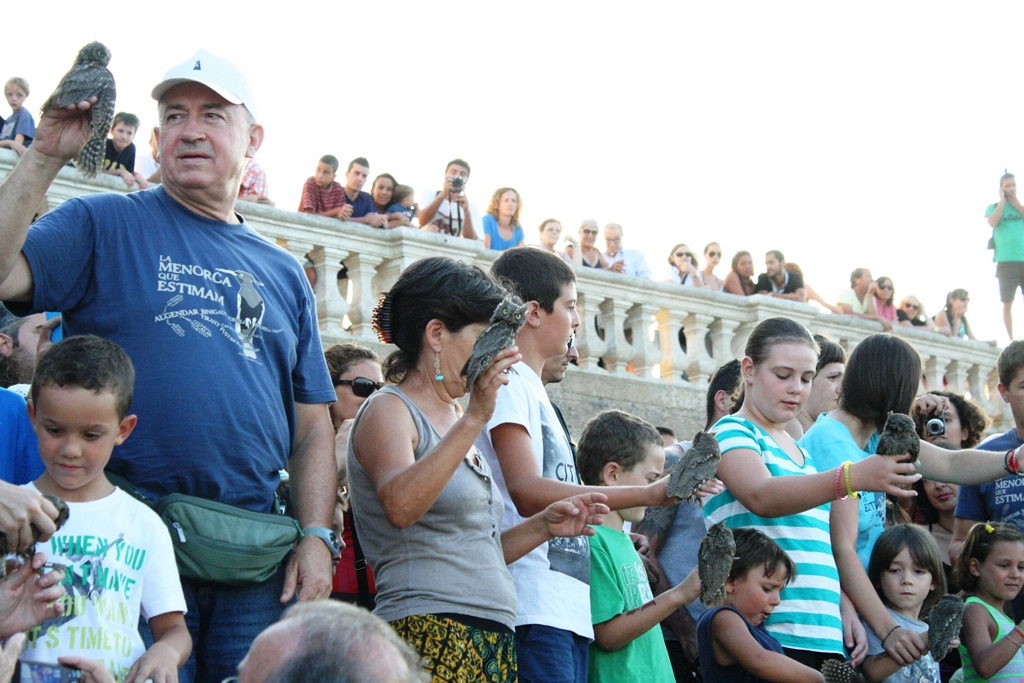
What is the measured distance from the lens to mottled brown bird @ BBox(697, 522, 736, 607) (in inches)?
160

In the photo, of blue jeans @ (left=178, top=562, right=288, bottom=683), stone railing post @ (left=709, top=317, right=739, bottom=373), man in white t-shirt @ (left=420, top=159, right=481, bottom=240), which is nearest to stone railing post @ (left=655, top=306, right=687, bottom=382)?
stone railing post @ (left=709, top=317, right=739, bottom=373)

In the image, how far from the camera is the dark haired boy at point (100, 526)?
2.92 m

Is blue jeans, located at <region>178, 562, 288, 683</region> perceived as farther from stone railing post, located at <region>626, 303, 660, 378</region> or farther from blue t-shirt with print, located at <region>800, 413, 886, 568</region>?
stone railing post, located at <region>626, 303, 660, 378</region>

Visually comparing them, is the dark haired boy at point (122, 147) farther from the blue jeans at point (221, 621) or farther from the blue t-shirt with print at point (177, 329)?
the blue jeans at point (221, 621)

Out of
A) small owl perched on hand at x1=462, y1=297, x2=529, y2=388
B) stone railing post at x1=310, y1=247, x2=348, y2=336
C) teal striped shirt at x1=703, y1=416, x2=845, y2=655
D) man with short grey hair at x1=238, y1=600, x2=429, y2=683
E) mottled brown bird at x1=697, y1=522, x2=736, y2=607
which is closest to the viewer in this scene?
man with short grey hair at x1=238, y1=600, x2=429, y2=683

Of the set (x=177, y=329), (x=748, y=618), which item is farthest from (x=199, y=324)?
(x=748, y=618)

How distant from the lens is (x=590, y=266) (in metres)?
11.1

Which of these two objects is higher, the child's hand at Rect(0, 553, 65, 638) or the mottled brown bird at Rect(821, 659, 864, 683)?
the child's hand at Rect(0, 553, 65, 638)

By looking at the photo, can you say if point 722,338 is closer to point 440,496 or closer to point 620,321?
point 620,321

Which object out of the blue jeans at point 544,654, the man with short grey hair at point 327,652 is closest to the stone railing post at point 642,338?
the blue jeans at point 544,654

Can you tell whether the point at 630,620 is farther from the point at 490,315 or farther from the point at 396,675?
the point at 396,675

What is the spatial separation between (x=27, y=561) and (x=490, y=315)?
135 centimetres

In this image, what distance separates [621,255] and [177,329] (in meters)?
8.71

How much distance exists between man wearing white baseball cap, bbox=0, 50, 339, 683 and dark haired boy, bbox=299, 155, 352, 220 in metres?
6.09
